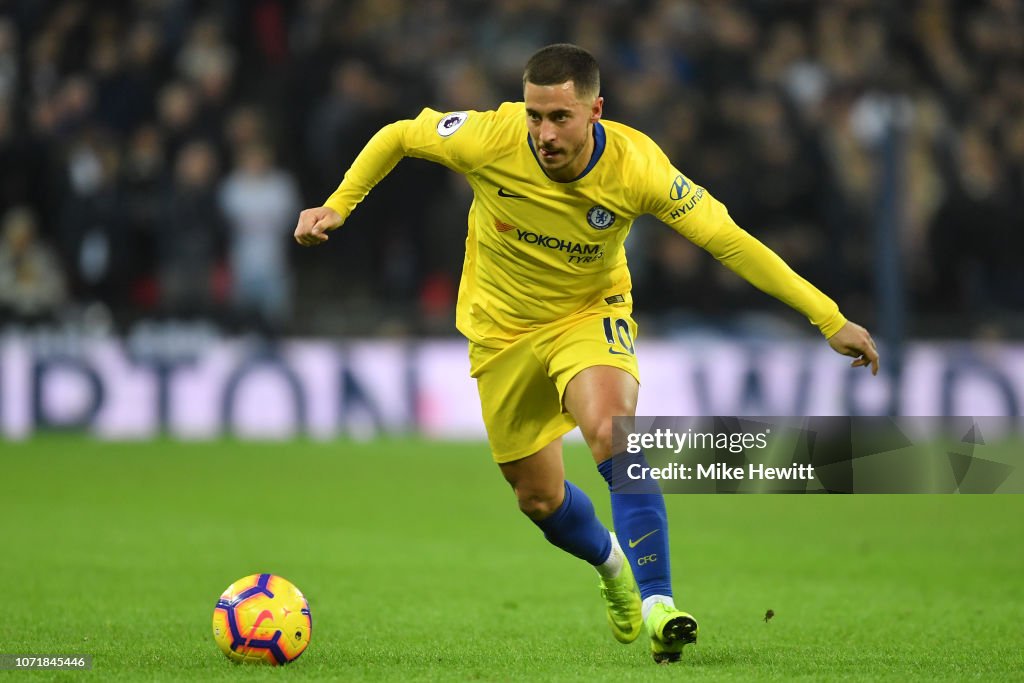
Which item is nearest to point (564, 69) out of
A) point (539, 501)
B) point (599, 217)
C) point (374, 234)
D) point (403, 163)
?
point (599, 217)

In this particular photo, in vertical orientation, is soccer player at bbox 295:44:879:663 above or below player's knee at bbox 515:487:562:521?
above

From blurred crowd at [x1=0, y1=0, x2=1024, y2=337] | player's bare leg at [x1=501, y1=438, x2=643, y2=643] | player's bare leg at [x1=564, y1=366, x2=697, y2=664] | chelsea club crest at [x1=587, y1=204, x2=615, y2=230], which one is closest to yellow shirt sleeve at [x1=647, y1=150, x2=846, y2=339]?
chelsea club crest at [x1=587, y1=204, x2=615, y2=230]

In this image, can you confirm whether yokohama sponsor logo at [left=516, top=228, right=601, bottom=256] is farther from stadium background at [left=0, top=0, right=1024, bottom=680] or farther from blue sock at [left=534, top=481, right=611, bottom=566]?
stadium background at [left=0, top=0, right=1024, bottom=680]

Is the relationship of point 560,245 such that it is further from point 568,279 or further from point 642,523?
point 642,523

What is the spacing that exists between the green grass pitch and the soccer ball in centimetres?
10

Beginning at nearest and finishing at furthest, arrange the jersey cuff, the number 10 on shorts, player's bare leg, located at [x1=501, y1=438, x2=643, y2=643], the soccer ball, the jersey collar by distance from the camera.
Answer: the soccer ball < the jersey cuff < the jersey collar < the number 10 on shorts < player's bare leg, located at [x1=501, y1=438, x2=643, y2=643]

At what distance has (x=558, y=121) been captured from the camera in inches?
214

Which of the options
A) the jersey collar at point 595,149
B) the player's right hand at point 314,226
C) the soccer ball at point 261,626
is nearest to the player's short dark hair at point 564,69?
the jersey collar at point 595,149

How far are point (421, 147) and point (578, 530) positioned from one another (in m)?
1.60

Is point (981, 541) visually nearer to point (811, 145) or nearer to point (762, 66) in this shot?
point (811, 145)

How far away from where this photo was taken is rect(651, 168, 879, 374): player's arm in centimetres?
536

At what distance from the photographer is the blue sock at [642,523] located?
543cm

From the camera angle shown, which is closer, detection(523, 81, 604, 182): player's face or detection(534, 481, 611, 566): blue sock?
detection(523, 81, 604, 182): player's face

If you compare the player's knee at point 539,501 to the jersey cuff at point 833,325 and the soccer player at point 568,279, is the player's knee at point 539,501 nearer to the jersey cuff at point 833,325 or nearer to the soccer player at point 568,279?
the soccer player at point 568,279
